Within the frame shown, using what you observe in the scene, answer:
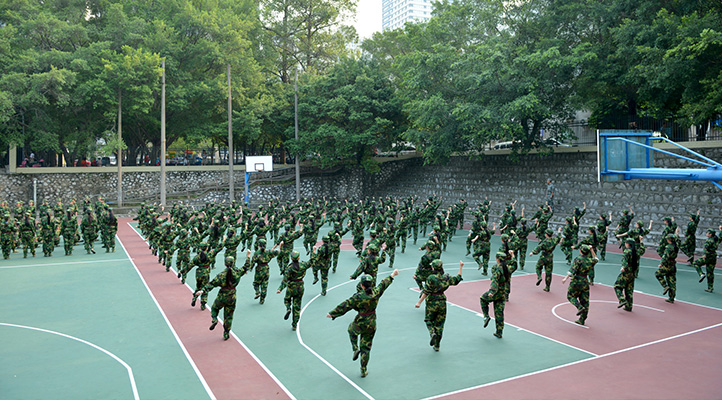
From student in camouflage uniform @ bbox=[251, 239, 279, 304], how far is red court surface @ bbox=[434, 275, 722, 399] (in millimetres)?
4881

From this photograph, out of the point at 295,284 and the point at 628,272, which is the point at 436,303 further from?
the point at 628,272

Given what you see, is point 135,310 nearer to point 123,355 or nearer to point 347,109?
point 123,355

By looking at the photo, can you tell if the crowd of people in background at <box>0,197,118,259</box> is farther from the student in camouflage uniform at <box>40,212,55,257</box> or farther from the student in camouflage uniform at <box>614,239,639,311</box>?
the student in camouflage uniform at <box>614,239,639,311</box>

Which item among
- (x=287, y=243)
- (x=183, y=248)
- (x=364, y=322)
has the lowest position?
(x=364, y=322)

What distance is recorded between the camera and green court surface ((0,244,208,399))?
8.54 meters

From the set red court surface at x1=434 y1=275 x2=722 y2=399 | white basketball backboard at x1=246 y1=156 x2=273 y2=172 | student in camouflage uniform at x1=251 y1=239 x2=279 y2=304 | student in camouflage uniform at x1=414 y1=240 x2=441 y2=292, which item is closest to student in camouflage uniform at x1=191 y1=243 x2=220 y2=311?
student in camouflage uniform at x1=251 y1=239 x2=279 y2=304

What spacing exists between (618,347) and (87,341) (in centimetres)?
1050

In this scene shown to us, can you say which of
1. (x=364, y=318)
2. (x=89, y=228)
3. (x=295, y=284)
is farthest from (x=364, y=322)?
(x=89, y=228)

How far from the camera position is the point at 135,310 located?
13.0 meters

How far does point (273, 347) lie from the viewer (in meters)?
10.3

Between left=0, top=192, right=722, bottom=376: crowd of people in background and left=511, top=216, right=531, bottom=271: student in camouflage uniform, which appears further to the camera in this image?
left=511, top=216, right=531, bottom=271: student in camouflage uniform

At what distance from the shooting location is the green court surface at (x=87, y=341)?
8539 mm

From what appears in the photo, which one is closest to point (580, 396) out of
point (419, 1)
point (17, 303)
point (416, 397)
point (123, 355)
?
point (416, 397)

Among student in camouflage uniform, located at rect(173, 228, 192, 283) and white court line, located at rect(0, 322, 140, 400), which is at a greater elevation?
student in camouflage uniform, located at rect(173, 228, 192, 283)
